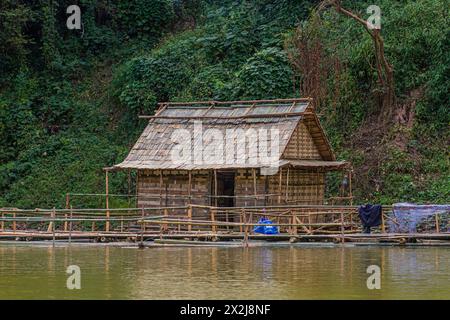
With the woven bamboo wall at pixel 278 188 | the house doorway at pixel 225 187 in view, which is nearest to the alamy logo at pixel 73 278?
the woven bamboo wall at pixel 278 188

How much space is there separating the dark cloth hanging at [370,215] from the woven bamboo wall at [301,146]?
3.49 metres

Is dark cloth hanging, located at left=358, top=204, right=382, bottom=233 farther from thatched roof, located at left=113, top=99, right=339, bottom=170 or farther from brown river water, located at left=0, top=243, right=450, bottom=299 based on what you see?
thatched roof, located at left=113, top=99, right=339, bottom=170

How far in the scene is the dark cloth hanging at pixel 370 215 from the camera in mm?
25625

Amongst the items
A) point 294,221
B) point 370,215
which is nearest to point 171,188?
point 294,221

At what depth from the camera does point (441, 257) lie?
74.4ft

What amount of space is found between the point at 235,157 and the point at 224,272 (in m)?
8.64

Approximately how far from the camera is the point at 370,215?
25688 millimetres

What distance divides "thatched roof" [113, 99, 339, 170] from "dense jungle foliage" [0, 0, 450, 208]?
372 cm

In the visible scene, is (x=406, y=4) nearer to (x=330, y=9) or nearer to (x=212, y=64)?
(x=330, y=9)

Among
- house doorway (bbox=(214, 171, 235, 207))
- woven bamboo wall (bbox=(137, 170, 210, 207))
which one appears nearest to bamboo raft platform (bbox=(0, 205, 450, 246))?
woven bamboo wall (bbox=(137, 170, 210, 207))

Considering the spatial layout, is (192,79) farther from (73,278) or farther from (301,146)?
(73,278)

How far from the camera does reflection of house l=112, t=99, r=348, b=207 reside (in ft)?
93.1
